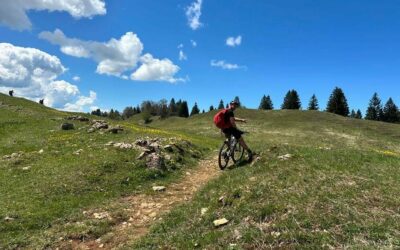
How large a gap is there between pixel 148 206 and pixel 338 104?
13237 cm

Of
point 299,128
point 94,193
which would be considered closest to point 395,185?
point 94,193

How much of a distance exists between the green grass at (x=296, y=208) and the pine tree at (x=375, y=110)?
152 m

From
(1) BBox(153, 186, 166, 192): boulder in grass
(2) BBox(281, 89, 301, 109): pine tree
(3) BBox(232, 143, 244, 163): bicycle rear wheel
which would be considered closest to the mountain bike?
(3) BBox(232, 143, 244, 163): bicycle rear wheel

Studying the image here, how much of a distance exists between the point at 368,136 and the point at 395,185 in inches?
2164

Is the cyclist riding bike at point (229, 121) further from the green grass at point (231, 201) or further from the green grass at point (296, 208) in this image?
the green grass at point (296, 208)

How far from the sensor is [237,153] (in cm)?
2148

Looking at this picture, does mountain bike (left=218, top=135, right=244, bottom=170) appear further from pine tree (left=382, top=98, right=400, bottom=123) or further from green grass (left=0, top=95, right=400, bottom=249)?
pine tree (left=382, top=98, right=400, bottom=123)

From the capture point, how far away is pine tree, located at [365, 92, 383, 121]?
157 m

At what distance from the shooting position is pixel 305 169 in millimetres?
14648

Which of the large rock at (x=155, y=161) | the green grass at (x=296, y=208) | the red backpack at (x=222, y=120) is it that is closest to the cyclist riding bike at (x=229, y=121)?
the red backpack at (x=222, y=120)

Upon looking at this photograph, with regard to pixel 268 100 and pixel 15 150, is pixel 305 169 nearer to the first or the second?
pixel 15 150

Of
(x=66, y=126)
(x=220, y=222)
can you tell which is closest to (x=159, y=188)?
(x=220, y=222)

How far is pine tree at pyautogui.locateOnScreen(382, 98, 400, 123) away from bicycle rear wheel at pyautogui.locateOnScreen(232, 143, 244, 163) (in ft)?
480

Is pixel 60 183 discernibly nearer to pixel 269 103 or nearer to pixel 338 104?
pixel 338 104
